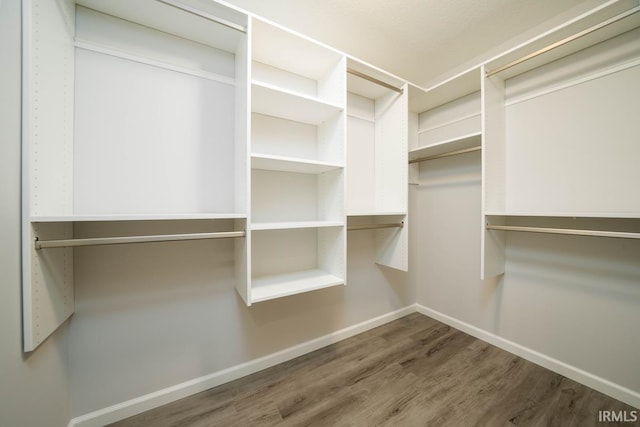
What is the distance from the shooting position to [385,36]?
173cm

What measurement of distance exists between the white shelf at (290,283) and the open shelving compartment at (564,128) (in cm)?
134

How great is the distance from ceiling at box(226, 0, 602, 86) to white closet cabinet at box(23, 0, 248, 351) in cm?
48

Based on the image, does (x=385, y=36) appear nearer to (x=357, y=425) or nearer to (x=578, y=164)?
(x=578, y=164)

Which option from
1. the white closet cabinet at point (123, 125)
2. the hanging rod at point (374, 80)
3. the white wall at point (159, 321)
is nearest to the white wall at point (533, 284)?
the hanging rod at point (374, 80)

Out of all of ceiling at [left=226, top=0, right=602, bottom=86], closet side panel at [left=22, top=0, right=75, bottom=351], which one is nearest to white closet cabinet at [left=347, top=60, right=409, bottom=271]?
ceiling at [left=226, top=0, right=602, bottom=86]

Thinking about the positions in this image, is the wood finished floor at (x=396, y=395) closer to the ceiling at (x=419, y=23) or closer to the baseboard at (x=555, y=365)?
the baseboard at (x=555, y=365)

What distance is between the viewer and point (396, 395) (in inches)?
60.6

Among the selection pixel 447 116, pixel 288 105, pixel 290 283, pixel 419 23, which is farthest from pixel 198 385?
pixel 447 116

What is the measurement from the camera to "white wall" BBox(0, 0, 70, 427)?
0.80 m

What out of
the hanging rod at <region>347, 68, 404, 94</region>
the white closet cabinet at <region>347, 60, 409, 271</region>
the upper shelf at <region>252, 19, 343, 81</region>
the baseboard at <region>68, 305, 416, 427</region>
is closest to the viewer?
the baseboard at <region>68, 305, 416, 427</region>

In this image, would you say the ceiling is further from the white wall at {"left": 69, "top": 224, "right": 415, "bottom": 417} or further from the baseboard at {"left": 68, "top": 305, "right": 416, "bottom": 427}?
the baseboard at {"left": 68, "top": 305, "right": 416, "bottom": 427}

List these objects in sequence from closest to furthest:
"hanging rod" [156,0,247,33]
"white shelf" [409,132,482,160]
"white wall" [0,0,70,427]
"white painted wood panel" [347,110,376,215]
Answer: "white wall" [0,0,70,427] → "hanging rod" [156,0,247,33] → "white shelf" [409,132,482,160] → "white painted wood panel" [347,110,376,215]

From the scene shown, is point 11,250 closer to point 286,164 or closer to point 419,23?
point 286,164

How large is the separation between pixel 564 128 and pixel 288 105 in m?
2.08
